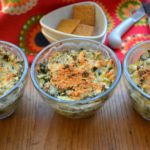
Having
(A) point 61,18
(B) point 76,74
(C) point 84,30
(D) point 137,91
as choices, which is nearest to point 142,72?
(D) point 137,91

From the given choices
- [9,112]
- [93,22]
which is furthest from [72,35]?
[9,112]

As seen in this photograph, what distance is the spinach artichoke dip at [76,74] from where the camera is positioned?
0.72m

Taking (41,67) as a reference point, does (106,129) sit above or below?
below

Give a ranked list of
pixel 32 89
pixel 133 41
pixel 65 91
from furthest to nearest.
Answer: pixel 133 41, pixel 32 89, pixel 65 91

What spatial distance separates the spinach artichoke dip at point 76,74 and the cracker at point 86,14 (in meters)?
0.20

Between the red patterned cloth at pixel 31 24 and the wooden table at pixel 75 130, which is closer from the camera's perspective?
the wooden table at pixel 75 130

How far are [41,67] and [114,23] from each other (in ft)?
1.19

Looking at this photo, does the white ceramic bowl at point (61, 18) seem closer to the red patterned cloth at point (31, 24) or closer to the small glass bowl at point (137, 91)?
the red patterned cloth at point (31, 24)

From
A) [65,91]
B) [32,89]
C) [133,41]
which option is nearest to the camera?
[65,91]

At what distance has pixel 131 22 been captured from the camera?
38.8 inches

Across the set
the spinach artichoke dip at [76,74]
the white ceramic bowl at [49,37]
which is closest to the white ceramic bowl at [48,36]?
the white ceramic bowl at [49,37]

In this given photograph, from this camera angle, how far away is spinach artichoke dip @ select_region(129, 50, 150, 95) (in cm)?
71

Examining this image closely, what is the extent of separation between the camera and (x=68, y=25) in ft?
3.21

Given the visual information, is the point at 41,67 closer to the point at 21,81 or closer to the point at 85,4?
the point at 21,81
